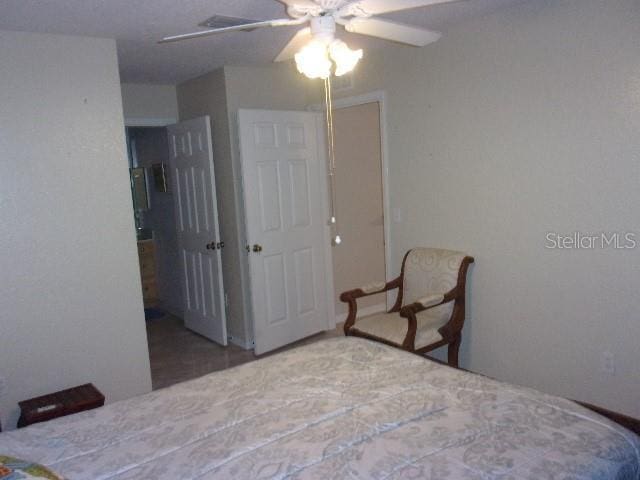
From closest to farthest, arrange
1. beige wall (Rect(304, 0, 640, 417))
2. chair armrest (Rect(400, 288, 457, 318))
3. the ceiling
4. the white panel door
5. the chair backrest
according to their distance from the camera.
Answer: the ceiling, beige wall (Rect(304, 0, 640, 417)), chair armrest (Rect(400, 288, 457, 318)), the chair backrest, the white panel door

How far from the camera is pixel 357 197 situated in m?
4.87

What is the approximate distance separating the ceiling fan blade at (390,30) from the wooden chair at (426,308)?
1506 millimetres

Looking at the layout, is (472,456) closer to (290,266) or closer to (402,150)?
(402,150)

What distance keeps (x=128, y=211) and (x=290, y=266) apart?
150 cm

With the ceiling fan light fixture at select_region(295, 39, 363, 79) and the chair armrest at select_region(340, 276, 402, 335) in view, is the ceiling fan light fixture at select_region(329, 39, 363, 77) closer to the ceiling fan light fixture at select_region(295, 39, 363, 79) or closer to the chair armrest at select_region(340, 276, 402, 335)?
the ceiling fan light fixture at select_region(295, 39, 363, 79)

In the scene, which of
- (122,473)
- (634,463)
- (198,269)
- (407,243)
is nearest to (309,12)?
(122,473)

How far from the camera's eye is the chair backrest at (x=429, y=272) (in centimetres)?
328

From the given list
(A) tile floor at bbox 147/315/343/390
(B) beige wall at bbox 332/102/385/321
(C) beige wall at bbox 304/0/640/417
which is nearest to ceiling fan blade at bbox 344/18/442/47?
(C) beige wall at bbox 304/0/640/417

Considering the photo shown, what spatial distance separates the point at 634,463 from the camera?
4.73 feet

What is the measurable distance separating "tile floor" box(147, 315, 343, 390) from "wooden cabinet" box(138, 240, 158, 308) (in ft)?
2.92

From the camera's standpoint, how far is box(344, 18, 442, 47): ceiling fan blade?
1.92m

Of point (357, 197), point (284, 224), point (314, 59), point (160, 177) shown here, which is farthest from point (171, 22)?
point (160, 177)

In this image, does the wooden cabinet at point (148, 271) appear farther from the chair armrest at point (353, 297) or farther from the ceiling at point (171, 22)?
the chair armrest at point (353, 297)

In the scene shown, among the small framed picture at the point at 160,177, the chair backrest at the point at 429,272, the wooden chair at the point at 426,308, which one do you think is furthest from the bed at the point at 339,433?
the small framed picture at the point at 160,177
